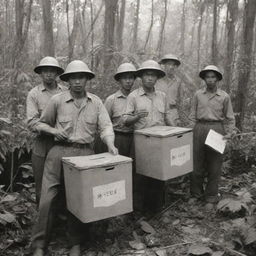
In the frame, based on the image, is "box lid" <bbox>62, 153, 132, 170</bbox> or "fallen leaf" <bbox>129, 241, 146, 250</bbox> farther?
"fallen leaf" <bbox>129, 241, 146, 250</bbox>

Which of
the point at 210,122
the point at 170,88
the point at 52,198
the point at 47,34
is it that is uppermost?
the point at 47,34

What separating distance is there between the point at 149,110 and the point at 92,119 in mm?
986

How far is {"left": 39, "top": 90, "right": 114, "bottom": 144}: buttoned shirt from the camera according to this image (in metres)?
3.59

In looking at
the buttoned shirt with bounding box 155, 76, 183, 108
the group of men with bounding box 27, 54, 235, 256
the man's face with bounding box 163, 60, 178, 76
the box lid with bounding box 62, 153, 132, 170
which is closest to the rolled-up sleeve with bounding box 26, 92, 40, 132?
the group of men with bounding box 27, 54, 235, 256

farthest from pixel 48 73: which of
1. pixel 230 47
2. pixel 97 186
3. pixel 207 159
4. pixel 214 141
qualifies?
pixel 230 47

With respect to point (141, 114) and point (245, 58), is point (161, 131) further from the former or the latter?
point (245, 58)

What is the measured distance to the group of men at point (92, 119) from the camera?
3547 mm

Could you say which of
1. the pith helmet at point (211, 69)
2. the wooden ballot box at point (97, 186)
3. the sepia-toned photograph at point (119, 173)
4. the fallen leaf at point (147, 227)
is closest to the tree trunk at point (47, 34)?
the sepia-toned photograph at point (119, 173)

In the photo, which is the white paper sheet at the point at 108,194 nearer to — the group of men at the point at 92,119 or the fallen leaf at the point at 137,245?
the group of men at the point at 92,119

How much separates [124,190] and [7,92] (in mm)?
3286

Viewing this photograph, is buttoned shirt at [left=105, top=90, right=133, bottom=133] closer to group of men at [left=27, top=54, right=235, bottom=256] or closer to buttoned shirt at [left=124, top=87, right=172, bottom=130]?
group of men at [left=27, top=54, right=235, bottom=256]

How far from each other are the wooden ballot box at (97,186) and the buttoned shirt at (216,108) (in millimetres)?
1900

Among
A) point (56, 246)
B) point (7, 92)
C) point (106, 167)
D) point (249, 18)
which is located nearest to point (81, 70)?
point (106, 167)

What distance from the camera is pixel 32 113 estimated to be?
4023 millimetres
